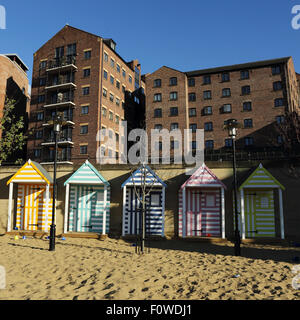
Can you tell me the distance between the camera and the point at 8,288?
6688 millimetres

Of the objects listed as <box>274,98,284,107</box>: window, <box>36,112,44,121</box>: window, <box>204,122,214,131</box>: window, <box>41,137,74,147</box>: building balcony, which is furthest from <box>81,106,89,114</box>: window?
<box>274,98,284,107</box>: window

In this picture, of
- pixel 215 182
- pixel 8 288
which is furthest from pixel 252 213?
pixel 8 288

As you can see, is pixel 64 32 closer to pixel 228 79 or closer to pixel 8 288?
pixel 228 79

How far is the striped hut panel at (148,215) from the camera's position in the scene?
48.6 ft

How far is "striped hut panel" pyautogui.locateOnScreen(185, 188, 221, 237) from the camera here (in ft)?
47.5

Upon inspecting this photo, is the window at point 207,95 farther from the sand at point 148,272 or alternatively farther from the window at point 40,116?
the sand at point 148,272

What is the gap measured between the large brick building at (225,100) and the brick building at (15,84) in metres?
20.7

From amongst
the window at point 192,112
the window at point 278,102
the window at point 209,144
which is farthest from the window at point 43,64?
the window at point 278,102

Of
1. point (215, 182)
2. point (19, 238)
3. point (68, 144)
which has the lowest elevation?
Answer: point (19, 238)

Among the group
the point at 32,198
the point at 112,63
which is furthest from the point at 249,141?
the point at 32,198

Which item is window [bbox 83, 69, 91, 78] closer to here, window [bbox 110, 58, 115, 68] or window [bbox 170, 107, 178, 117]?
window [bbox 110, 58, 115, 68]

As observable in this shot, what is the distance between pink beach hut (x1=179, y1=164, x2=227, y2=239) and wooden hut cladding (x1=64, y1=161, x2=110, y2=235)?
4.51 meters

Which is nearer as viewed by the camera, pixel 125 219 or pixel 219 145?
pixel 125 219

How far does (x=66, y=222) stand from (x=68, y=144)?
2334 centimetres
